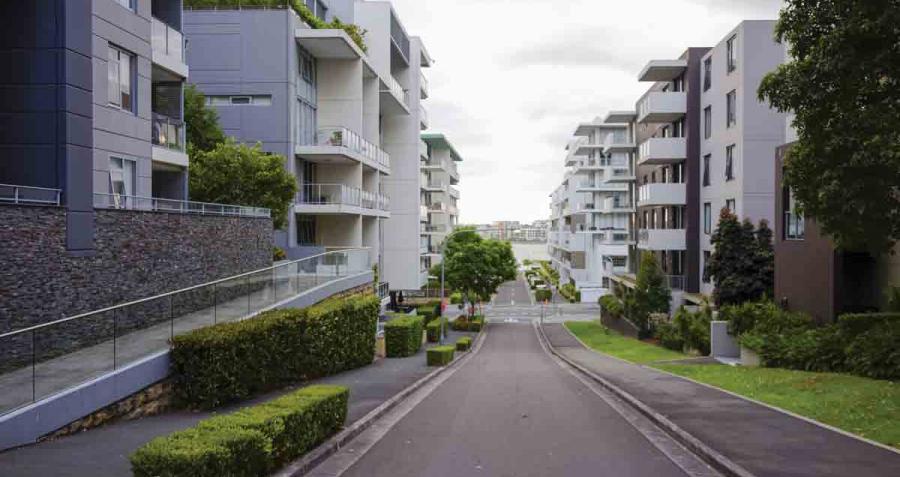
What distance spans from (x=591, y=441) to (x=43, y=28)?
13.1 metres

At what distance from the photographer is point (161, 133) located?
25031 mm

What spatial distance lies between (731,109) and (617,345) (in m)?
13.3

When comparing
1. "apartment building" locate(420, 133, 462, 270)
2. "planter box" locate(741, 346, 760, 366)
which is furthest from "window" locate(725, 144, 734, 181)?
"apartment building" locate(420, 133, 462, 270)

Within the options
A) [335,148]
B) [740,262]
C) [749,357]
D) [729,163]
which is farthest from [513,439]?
[729,163]

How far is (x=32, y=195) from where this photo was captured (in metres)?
15.8

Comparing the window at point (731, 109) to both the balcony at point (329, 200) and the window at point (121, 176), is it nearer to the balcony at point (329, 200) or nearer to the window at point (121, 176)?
the balcony at point (329, 200)

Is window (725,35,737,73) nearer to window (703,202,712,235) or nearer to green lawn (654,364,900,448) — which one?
window (703,202,712,235)

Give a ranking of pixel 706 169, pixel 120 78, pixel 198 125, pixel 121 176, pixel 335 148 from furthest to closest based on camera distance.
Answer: pixel 706 169 < pixel 335 148 < pixel 198 125 < pixel 121 176 < pixel 120 78

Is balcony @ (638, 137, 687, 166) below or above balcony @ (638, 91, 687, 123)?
below

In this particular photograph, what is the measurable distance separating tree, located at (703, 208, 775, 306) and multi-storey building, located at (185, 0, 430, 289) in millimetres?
17235

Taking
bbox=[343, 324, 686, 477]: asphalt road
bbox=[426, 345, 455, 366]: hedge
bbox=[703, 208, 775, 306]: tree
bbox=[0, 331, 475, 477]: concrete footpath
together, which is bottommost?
bbox=[426, 345, 455, 366]: hedge

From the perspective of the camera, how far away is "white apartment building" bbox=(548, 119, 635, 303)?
8850 centimetres

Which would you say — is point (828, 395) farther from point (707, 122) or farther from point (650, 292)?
point (707, 122)

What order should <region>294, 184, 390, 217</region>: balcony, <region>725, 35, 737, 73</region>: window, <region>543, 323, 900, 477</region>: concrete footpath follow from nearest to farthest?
<region>543, 323, 900, 477</region>: concrete footpath, <region>294, 184, 390, 217</region>: balcony, <region>725, 35, 737, 73</region>: window
